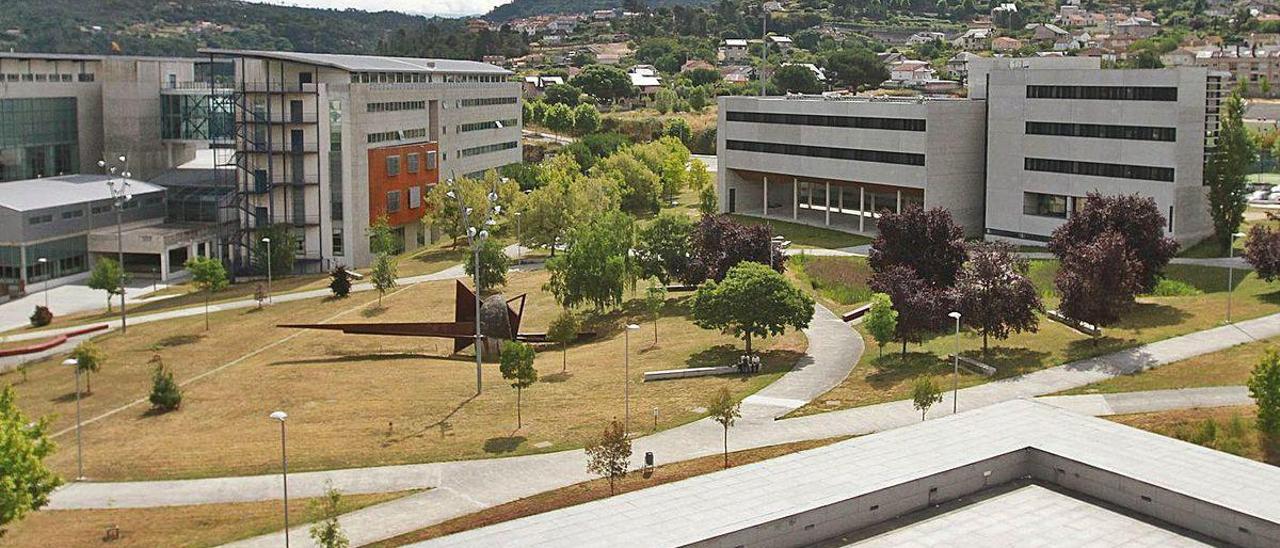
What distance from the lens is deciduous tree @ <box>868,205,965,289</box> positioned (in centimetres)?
6412

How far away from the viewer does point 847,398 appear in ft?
170

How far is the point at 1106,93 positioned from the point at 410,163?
5222 cm

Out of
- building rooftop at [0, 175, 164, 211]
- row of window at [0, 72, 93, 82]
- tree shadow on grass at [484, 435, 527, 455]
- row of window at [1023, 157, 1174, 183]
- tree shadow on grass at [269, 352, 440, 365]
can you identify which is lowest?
tree shadow on grass at [269, 352, 440, 365]

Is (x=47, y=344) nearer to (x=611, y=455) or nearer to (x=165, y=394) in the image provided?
(x=165, y=394)

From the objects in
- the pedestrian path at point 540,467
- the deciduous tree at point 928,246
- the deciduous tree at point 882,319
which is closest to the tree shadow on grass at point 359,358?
the pedestrian path at point 540,467

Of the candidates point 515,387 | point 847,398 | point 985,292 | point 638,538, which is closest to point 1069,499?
point 638,538

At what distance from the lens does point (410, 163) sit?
103 metres

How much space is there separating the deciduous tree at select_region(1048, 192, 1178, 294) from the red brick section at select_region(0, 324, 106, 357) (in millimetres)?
52890

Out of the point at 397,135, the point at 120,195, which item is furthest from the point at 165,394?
the point at 397,135

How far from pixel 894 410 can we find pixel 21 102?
256 ft

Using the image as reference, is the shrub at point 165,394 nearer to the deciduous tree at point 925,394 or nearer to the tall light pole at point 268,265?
the tall light pole at point 268,265

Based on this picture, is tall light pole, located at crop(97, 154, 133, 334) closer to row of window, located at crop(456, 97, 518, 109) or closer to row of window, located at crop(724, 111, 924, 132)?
row of window, located at crop(456, 97, 518, 109)

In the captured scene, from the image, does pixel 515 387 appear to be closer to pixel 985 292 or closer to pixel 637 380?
pixel 637 380

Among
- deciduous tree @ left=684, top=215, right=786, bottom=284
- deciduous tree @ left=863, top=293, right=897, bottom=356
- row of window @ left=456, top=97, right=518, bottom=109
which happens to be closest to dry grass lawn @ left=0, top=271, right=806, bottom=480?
deciduous tree @ left=684, top=215, right=786, bottom=284
